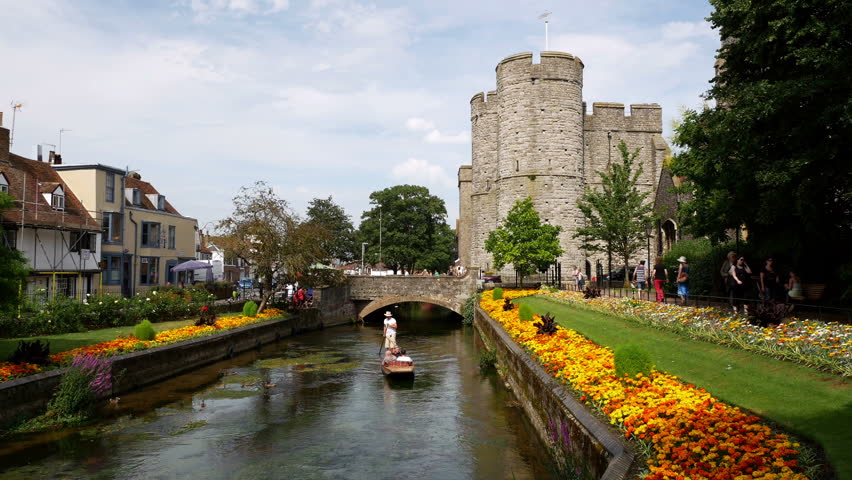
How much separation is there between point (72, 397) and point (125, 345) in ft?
14.1

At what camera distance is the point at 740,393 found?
8664mm

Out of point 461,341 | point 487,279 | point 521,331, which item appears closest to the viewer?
point 521,331

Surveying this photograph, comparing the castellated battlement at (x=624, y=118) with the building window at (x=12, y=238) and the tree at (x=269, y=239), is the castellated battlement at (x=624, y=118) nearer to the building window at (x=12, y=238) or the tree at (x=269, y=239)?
the tree at (x=269, y=239)

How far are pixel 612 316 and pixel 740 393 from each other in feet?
39.4

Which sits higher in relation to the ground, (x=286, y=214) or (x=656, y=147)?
(x=656, y=147)

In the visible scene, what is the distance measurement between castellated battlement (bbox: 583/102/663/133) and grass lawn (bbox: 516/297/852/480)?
4438 centimetres

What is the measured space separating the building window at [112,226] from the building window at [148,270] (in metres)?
2.82

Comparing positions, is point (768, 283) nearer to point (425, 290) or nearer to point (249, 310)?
point (249, 310)

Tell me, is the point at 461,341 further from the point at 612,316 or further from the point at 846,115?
the point at 846,115

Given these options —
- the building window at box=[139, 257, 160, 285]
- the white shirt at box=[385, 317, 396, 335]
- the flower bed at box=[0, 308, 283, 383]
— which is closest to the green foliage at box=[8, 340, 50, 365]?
the flower bed at box=[0, 308, 283, 383]

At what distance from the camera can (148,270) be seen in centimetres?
4166

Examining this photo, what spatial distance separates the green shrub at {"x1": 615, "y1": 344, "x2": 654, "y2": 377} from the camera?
1014 centimetres

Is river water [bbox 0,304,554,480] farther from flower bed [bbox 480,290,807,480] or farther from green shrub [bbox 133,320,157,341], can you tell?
flower bed [bbox 480,290,807,480]

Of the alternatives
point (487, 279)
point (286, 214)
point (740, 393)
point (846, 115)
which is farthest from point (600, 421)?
point (487, 279)
